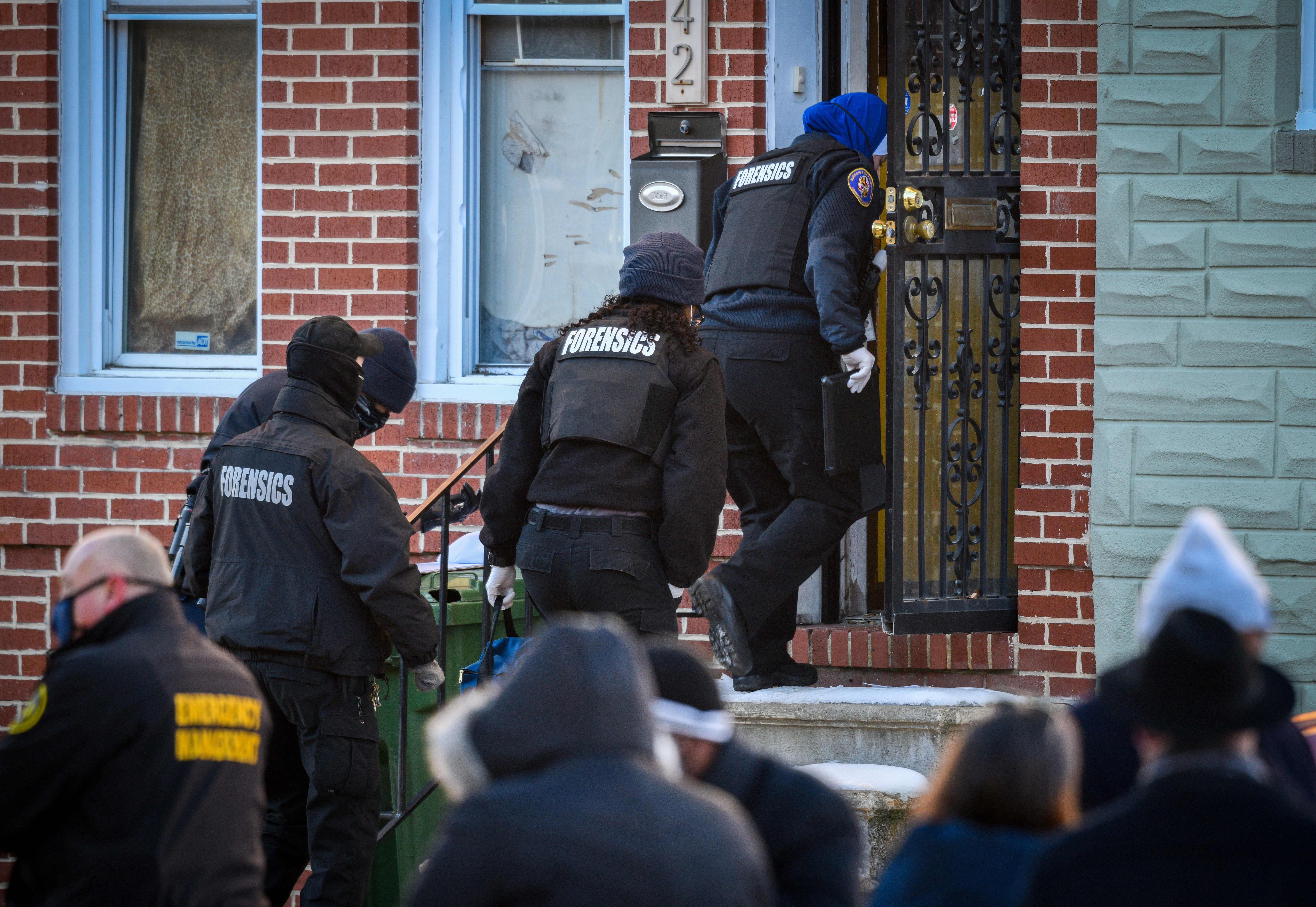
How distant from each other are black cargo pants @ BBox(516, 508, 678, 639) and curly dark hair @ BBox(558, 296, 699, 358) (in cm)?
55

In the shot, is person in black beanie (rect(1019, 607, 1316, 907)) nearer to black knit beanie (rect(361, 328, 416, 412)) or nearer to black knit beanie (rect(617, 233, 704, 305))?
black knit beanie (rect(617, 233, 704, 305))

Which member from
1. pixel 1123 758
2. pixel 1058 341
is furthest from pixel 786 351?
pixel 1123 758

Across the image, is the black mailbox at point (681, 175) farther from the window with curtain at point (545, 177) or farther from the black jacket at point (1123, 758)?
the black jacket at point (1123, 758)

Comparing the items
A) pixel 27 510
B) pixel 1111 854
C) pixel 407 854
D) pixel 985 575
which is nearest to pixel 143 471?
pixel 27 510

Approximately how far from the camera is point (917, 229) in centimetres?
511

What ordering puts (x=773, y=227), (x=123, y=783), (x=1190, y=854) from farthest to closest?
(x=773, y=227), (x=123, y=783), (x=1190, y=854)

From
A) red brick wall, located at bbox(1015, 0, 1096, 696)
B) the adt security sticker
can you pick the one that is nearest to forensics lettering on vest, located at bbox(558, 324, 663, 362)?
red brick wall, located at bbox(1015, 0, 1096, 696)

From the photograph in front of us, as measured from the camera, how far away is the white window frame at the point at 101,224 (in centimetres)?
594

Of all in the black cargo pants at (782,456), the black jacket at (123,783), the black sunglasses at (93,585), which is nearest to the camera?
the black jacket at (123,783)

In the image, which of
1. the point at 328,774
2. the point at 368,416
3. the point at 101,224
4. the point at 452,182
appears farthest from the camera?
the point at 101,224

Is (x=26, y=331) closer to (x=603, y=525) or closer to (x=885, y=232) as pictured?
(x=603, y=525)

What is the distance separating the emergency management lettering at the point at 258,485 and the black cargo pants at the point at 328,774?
1.54ft

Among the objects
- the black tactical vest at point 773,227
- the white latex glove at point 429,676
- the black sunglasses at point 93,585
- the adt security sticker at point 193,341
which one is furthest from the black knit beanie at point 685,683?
the adt security sticker at point 193,341

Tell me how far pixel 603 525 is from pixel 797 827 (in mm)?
1891
